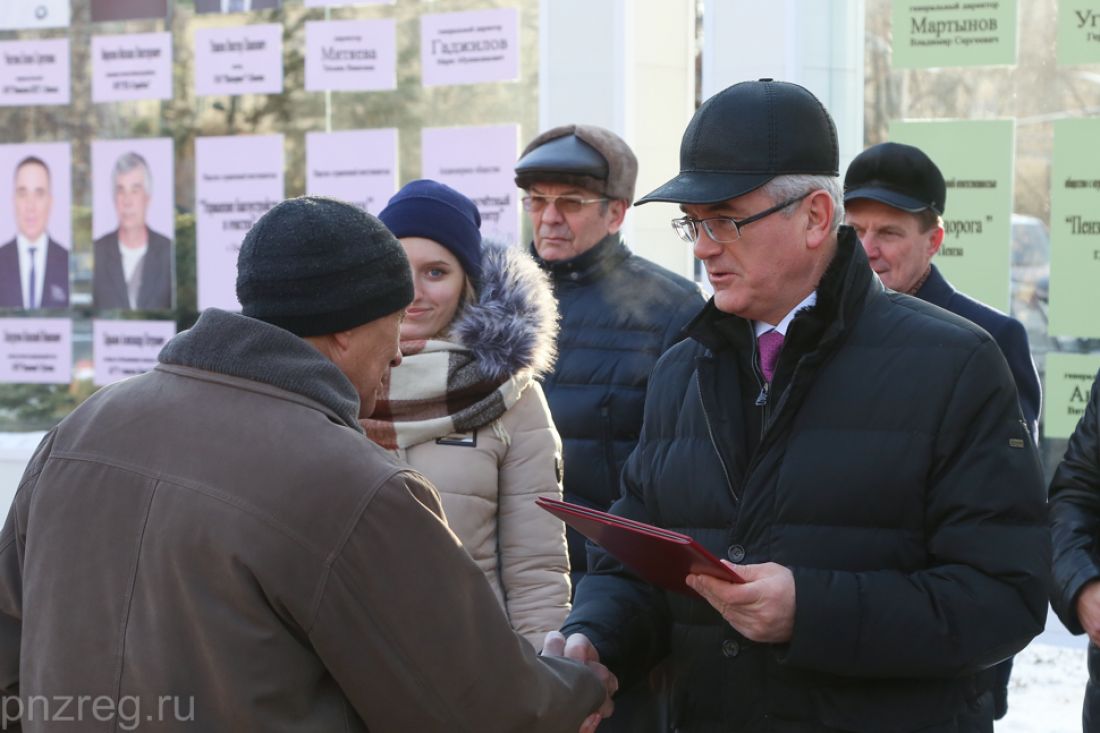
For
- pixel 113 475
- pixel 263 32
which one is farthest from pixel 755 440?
pixel 263 32

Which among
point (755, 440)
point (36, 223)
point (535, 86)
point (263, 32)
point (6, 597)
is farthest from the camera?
point (36, 223)

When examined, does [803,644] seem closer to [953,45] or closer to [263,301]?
[263,301]

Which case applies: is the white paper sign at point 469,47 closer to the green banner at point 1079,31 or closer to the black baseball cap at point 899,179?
the black baseball cap at point 899,179

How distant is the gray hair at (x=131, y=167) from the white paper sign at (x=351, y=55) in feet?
3.18

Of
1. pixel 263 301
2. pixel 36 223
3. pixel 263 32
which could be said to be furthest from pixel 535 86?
pixel 263 301

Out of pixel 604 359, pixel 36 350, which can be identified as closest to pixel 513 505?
pixel 604 359

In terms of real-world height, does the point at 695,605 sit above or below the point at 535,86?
below

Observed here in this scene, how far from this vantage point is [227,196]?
6.43 metres

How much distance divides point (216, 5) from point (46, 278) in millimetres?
1644

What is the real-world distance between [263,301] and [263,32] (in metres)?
4.55

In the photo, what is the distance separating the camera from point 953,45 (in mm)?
5066

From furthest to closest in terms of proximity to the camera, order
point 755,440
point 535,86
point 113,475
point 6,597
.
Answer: point 535,86
point 755,440
point 6,597
point 113,475

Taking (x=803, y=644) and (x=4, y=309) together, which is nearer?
(x=803, y=644)

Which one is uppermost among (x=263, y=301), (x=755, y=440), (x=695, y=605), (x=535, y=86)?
(x=535, y=86)
